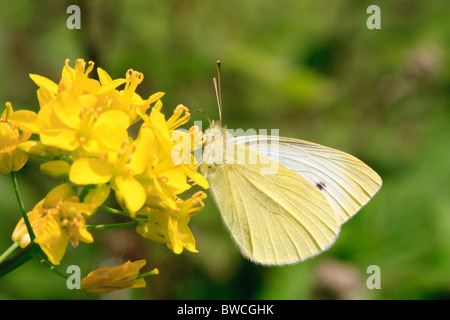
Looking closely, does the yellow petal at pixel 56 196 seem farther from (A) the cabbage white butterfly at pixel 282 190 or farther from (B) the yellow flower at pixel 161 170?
(A) the cabbage white butterfly at pixel 282 190

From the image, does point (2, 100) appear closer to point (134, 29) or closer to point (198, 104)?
point (134, 29)

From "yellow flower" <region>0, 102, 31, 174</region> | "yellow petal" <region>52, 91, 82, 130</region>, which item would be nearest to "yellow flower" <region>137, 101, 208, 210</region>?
"yellow petal" <region>52, 91, 82, 130</region>

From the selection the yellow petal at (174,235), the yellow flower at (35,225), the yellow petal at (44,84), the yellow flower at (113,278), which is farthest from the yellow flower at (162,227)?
the yellow petal at (44,84)

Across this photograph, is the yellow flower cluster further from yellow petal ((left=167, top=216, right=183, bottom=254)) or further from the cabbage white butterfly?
the cabbage white butterfly

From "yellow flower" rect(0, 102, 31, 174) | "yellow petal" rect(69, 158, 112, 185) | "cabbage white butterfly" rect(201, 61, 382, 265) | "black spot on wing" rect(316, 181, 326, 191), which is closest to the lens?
"yellow petal" rect(69, 158, 112, 185)
